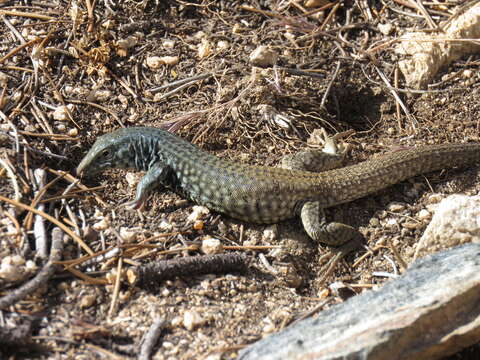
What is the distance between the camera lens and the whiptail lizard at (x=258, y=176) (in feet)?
16.1

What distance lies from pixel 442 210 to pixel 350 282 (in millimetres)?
962

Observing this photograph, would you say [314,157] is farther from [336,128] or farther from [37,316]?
[37,316]

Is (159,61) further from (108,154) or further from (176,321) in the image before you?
(176,321)

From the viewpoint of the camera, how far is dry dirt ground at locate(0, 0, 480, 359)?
3.93m

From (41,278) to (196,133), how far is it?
229 cm

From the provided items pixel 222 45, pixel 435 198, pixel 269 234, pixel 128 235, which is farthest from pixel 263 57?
pixel 128 235

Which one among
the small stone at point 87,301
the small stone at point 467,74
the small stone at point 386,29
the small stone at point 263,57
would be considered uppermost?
the small stone at point 386,29

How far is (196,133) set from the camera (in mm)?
5605

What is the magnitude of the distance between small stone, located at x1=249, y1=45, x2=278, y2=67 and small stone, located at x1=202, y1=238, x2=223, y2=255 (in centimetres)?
223

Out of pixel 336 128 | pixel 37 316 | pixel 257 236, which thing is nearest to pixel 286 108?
pixel 336 128

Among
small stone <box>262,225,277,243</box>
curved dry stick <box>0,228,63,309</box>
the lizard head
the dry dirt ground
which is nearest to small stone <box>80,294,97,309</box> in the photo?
the dry dirt ground

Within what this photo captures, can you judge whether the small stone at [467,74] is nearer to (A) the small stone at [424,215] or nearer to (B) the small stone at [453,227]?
(A) the small stone at [424,215]

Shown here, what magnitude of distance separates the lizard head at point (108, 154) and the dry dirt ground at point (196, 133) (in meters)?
0.19

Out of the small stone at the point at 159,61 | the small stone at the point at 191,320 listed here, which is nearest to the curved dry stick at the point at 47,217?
the small stone at the point at 191,320
